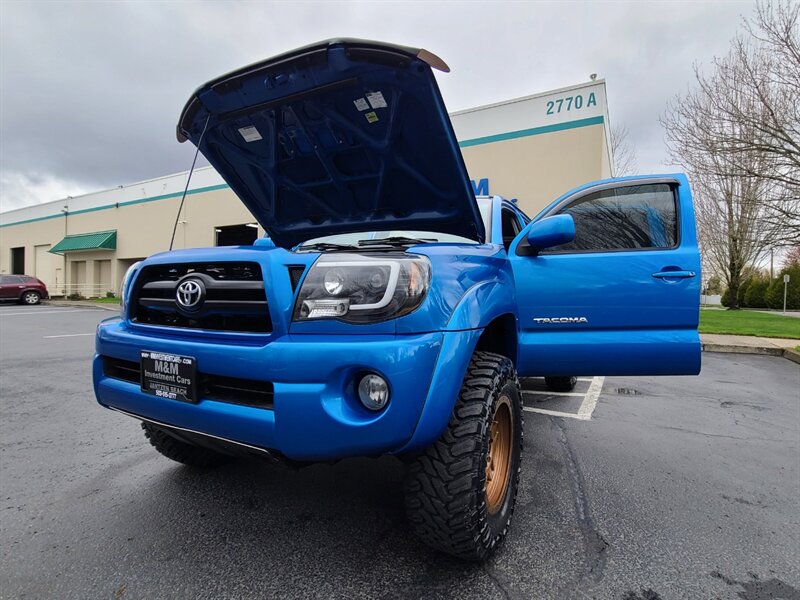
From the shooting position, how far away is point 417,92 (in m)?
2.06

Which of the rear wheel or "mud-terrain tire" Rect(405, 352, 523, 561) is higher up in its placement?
the rear wheel

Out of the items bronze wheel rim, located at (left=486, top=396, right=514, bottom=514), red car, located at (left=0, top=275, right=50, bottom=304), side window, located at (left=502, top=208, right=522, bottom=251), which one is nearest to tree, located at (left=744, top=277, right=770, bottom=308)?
side window, located at (left=502, top=208, right=522, bottom=251)

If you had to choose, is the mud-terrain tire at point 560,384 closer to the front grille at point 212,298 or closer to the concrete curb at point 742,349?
the front grille at point 212,298

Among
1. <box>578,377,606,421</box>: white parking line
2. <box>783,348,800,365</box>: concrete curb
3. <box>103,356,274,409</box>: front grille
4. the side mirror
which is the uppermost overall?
the side mirror

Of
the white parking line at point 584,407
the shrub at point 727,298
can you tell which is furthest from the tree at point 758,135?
the shrub at point 727,298

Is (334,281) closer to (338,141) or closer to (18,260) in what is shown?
(338,141)

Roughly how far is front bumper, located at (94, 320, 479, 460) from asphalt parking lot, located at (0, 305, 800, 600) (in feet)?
2.09

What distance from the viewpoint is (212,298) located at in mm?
1718

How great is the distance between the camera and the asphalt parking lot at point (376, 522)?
167 centimetres

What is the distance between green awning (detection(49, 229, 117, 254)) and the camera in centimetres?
2466

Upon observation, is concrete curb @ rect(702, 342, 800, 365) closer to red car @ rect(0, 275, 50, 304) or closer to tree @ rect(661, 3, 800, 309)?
tree @ rect(661, 3, 800, 309)

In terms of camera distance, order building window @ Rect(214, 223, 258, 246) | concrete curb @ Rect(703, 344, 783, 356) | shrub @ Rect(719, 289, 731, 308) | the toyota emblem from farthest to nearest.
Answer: shrub @ Rect(719, 289, 731, 308), building window @ Rect(214, 223, 258, 246), concrete curb @ Rect(703, 344, 783, 356), the toyota emblem

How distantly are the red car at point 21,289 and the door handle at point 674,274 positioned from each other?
2446cm

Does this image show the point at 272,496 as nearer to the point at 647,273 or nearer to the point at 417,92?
the point at 417,92
